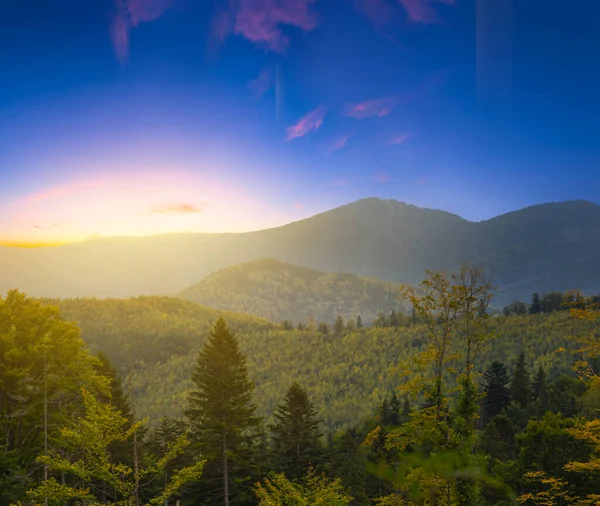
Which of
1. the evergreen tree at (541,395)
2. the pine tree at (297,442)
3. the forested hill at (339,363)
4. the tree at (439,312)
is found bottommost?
the forested hill at (339,363)

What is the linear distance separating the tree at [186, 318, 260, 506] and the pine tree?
3.45 metres

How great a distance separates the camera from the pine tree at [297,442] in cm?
3016

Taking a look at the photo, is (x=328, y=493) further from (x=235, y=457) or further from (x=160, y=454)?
(x=160, y=454)

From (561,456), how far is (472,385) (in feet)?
63.1

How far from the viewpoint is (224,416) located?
2647 centimetres

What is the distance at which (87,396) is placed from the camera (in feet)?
55.0

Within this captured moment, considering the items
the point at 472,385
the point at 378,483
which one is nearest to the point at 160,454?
the point at 378,483

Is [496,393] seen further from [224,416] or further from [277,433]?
[224,416]

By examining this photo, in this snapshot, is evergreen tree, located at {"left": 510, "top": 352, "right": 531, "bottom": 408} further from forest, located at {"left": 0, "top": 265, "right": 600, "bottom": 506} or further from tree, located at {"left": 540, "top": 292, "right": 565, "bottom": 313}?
tree, located at {"left": 540, "top": 292, "right": 565, "bottom": 313}

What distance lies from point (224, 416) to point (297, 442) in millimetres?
7162

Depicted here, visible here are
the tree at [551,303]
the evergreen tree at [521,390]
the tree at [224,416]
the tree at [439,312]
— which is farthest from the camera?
the tree at [551,303]

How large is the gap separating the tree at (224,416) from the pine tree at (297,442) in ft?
11.3

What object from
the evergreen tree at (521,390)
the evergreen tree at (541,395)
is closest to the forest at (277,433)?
the evergreen tree at (541,395)

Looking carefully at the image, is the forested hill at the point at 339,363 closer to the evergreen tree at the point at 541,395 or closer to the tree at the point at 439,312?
the evergreen tree at the point at 541,395
